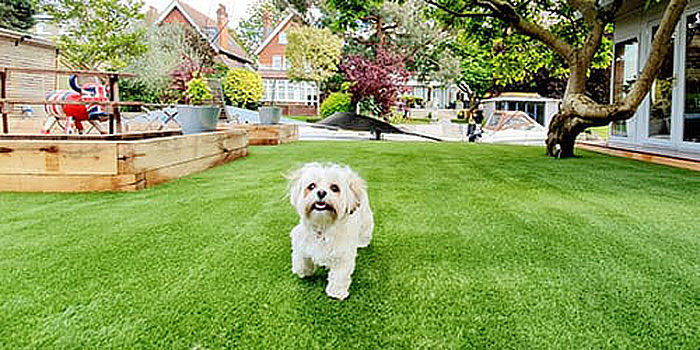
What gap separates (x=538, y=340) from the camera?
1301mm

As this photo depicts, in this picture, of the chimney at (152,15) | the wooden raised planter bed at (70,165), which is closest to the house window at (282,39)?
the chimney at (152,15)

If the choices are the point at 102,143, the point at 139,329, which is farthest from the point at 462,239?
the point at 102,143

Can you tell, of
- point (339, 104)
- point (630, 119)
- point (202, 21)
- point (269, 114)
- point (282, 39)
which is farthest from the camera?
point (282, 39)

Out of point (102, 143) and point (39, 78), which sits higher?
point (39, 78)

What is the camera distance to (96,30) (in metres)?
15.5

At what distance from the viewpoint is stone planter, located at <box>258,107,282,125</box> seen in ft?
27.7

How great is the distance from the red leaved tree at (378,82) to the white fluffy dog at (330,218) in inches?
605

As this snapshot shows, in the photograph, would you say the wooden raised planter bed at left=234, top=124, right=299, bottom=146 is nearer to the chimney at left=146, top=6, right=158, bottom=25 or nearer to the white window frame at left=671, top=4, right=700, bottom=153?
the white window frame at left=671, top=4, right=700, bottom=153

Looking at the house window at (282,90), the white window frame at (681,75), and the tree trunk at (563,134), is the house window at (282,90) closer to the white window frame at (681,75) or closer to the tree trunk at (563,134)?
the tree trunk at (563,134)

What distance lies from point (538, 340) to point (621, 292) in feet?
1.70

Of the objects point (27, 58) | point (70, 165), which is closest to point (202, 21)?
point (27, 58)

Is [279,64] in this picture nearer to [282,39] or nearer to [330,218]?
[282,39]

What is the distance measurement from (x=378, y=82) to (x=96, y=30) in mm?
10070

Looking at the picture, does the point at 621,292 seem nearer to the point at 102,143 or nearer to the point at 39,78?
the point at 102,143
